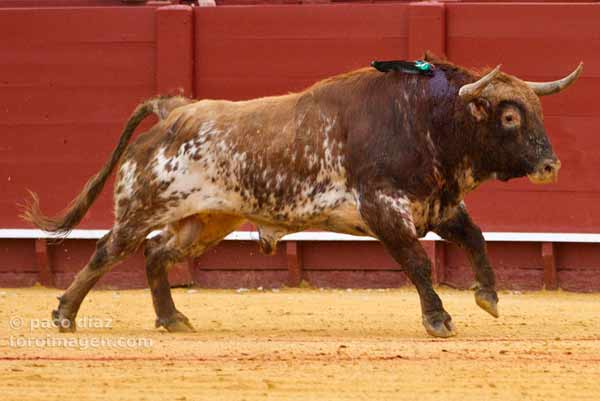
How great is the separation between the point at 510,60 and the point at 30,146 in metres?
3.56

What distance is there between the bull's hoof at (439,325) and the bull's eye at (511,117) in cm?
103

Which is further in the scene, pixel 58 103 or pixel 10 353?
pixel 58 103

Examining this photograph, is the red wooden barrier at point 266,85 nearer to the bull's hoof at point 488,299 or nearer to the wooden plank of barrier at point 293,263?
the wooden plank of barrier at point 293,263

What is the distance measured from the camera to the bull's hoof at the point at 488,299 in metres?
8.60

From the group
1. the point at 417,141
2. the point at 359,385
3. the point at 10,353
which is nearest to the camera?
the point at 359,385

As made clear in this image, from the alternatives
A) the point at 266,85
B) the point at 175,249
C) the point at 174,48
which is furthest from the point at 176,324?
the point at 174,48

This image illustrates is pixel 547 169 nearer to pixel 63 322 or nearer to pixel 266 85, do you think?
pixel 63 322

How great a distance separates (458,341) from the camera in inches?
315

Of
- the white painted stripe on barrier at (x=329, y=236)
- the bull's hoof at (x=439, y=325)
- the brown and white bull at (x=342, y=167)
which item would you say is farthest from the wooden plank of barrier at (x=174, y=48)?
the bull's hoof at (x=439, y=325)

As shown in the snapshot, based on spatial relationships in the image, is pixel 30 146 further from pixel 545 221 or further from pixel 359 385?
pixel 359 385

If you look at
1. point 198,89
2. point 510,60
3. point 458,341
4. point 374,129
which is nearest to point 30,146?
point 198,89

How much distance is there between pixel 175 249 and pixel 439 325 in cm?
164

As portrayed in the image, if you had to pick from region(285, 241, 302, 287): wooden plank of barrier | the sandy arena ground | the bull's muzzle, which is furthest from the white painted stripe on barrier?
the bull's muzzle

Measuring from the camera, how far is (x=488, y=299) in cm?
860
